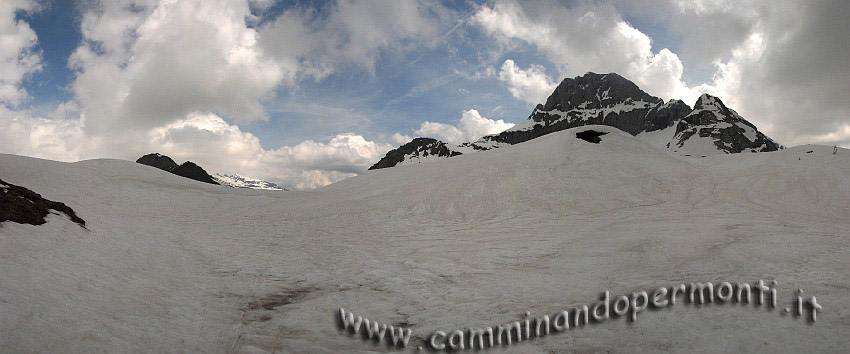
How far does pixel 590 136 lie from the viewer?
4066 centimetres

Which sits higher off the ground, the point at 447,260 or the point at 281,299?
the point at 447,260

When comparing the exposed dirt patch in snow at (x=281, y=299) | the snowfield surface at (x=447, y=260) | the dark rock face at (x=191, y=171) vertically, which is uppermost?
the dark rock face at (x=191, y=171)

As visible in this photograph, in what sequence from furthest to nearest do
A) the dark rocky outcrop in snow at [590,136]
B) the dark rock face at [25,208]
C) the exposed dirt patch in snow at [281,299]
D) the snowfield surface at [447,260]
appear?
the dark rocky outcrop in snow at [590,136], the dark rock face at [25,208], the exposed dirt patch in snow at [281,299], the snowfield surface at [447,260]

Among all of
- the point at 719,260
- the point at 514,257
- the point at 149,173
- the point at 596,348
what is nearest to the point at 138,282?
the point at 596,348

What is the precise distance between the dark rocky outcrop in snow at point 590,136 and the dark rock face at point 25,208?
1520 inches

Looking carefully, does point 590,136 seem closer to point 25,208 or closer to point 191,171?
point 25,208

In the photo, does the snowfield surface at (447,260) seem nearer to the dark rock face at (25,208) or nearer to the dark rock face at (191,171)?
the dark rock face at (25,208)

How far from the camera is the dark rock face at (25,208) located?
35.4 feet

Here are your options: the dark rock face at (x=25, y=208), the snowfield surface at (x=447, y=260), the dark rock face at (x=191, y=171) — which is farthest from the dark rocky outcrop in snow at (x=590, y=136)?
the dark rock face at (x=191, y=171)

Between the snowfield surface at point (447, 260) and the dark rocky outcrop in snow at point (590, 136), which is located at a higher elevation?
the dark rocky outcrop in snow at point (590, 136)

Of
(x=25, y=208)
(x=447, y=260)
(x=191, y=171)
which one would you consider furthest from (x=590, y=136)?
(x=191, y=171)

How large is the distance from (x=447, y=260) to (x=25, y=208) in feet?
43.2

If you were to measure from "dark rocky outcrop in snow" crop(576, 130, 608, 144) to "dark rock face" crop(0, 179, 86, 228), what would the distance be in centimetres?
3861

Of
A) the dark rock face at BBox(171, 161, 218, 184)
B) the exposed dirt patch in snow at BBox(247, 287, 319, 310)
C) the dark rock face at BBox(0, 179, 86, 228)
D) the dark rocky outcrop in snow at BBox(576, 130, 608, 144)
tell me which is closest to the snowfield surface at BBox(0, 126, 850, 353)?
the exposed dirt patch in snow at BBox(247, 287, 319, 310)
